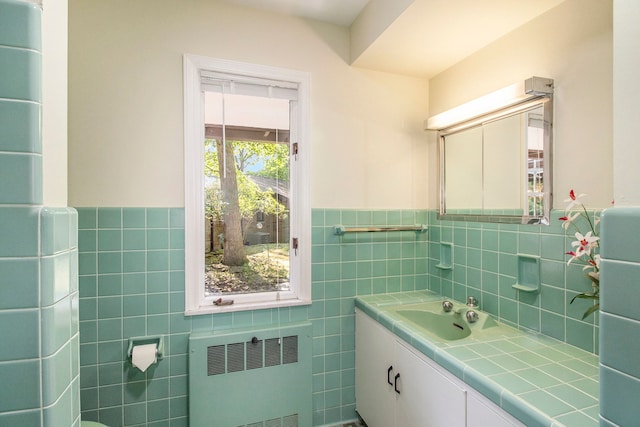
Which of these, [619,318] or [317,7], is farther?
[317,7]

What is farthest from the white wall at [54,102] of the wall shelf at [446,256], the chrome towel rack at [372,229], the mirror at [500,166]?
the wall shelf at [446,256]

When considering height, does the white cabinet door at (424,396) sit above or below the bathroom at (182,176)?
below

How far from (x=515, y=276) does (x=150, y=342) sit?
1.92 meters

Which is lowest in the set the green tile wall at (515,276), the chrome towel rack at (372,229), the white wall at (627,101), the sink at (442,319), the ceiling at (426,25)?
the sink at (442,319)

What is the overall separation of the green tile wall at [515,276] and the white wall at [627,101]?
0.72m

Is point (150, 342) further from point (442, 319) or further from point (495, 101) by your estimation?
point (495, 101)

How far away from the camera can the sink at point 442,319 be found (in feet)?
5.34

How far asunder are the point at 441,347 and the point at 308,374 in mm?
893

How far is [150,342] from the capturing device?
5.31 ft

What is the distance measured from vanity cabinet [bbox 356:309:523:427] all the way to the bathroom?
0.57 feet

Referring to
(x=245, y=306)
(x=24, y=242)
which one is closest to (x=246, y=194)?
(x=245, y=306)

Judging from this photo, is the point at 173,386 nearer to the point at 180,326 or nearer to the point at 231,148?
the point at 180,326

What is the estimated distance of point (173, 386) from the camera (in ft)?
5.42

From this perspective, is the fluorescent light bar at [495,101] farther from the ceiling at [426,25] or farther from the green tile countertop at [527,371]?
the green tile countertop at [527,371]
